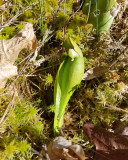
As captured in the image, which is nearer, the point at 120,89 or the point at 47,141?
the point at 47,141

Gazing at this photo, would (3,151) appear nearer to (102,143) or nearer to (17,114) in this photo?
(17,114)

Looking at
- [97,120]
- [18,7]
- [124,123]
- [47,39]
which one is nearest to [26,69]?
[47,39]

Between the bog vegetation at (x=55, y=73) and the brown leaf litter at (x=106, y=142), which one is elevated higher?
the bog vegetation at (x=55, y=73)

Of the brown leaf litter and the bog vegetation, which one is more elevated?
the bog vegetation

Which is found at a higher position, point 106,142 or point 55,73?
point 55,73

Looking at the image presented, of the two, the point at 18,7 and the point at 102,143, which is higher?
the point at 18,7

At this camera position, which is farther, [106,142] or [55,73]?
[55,73]

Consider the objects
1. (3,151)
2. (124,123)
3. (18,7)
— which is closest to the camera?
(3,151)

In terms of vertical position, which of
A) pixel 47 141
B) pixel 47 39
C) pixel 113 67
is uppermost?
pixel 47 39
